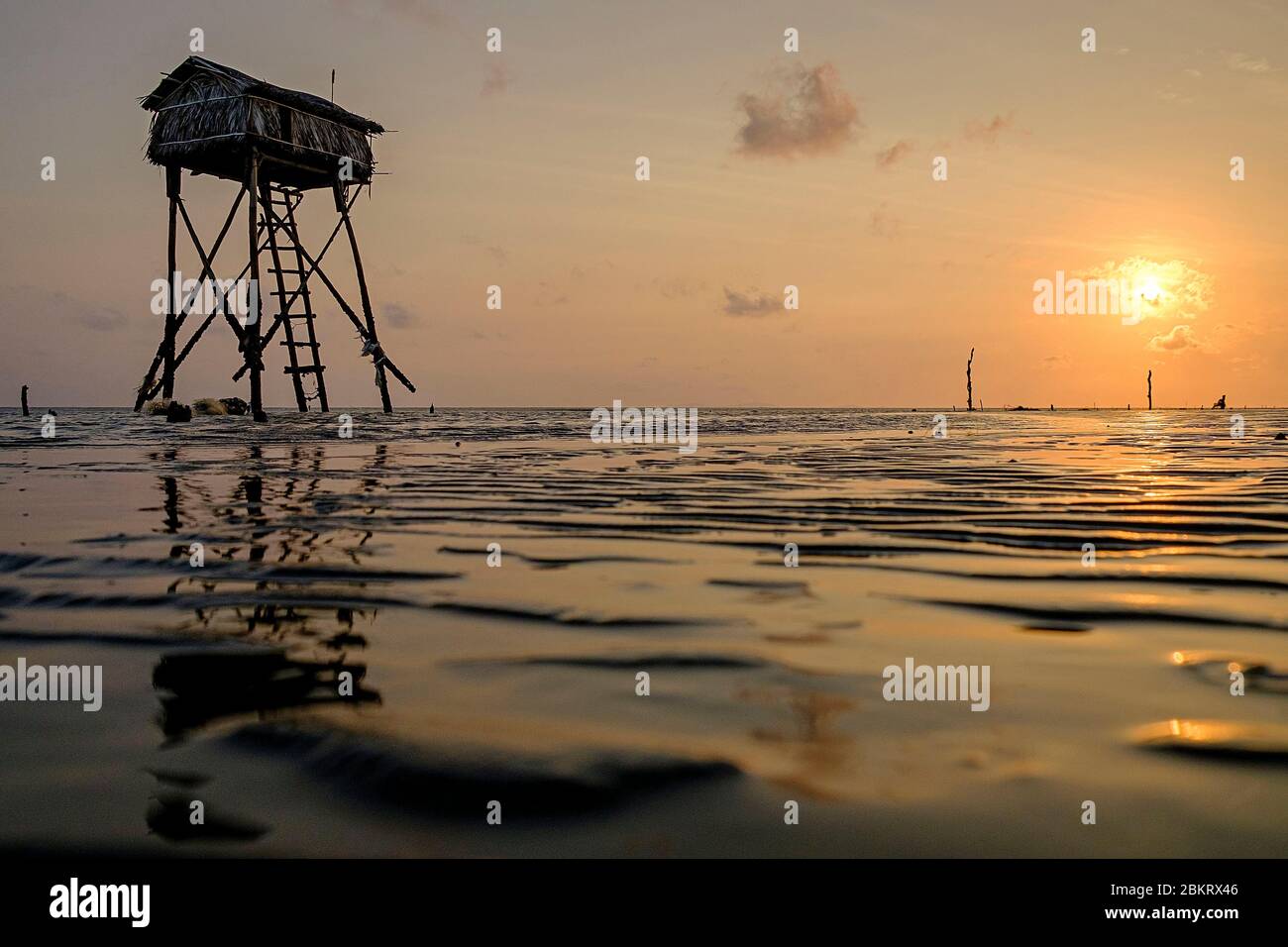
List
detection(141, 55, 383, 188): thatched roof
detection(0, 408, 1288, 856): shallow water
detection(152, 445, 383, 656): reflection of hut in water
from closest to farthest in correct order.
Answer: detection(0, 408, 1288, 856): shallow water
detection(152, 445, 383, 656): reflection of hut in water
detection(141, 55, 383, 188): thatched roof

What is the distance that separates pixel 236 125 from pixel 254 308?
17.6 feet

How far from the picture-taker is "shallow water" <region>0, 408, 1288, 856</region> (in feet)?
5.96

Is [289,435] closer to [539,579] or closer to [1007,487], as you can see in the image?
[1007,487]

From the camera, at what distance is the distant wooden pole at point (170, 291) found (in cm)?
2936

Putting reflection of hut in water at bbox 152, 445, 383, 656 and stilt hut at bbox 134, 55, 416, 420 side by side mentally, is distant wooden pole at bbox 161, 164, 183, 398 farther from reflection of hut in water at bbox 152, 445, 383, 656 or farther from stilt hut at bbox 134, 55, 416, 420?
reflection of hut in water at bbox 152, 445, 383, 656


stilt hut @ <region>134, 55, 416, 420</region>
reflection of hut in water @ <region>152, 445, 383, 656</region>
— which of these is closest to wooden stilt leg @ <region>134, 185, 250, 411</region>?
stilt hut @ <region>134, 55, 416, 420</region>

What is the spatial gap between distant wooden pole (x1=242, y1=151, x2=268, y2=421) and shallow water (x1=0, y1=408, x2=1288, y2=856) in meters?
22.1

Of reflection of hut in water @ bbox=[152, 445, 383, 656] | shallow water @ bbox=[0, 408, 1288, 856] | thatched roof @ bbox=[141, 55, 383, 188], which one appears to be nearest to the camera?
shallow water @ bbox=[0, 408, 1288, 856]

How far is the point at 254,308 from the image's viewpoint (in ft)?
90.5

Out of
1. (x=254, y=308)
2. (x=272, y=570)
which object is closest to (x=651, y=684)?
(x=272, y=570)

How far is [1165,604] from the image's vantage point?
3631 millimetres

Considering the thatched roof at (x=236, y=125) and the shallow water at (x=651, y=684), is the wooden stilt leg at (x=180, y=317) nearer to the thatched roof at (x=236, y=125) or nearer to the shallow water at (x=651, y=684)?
the thatched roof at (x=236, y=125)

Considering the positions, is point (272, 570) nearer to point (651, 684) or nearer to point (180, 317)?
point (651, 684)
